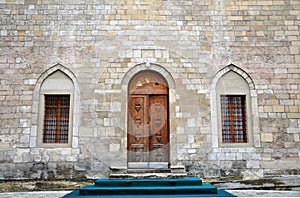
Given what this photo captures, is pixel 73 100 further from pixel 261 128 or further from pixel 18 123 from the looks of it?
pixel 261 128

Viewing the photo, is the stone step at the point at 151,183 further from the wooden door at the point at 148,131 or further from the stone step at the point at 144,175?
the wooden door at the point at 148,131

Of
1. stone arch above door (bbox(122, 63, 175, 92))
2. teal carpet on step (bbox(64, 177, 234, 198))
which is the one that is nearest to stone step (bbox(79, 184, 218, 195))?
teal carpet on step (bbox(64, 177, 234, 198))

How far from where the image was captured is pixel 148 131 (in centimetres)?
761

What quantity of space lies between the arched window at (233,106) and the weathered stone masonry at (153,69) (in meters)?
0.06

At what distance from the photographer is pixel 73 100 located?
7551 millimetres

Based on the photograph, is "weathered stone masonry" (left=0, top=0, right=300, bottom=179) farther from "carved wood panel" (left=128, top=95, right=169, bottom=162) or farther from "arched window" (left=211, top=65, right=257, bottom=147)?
"carved wood panel" (left=128, top=95, right=169, bottom=162)

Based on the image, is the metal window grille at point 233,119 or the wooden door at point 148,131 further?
the metal window grille at point 233,119

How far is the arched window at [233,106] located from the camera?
7.54 meters

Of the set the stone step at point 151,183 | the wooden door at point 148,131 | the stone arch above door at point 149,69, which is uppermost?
the stone arch above door at point 149,69

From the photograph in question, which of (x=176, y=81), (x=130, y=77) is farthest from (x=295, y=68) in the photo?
(x=130, y=77)

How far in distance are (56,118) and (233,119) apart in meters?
4.32

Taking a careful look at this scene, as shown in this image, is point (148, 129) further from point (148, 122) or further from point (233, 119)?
point (233, 119)

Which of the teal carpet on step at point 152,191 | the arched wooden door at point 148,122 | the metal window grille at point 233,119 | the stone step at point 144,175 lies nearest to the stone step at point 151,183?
the teal carpet on step at point 152,191

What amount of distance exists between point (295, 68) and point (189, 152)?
11.1ft
